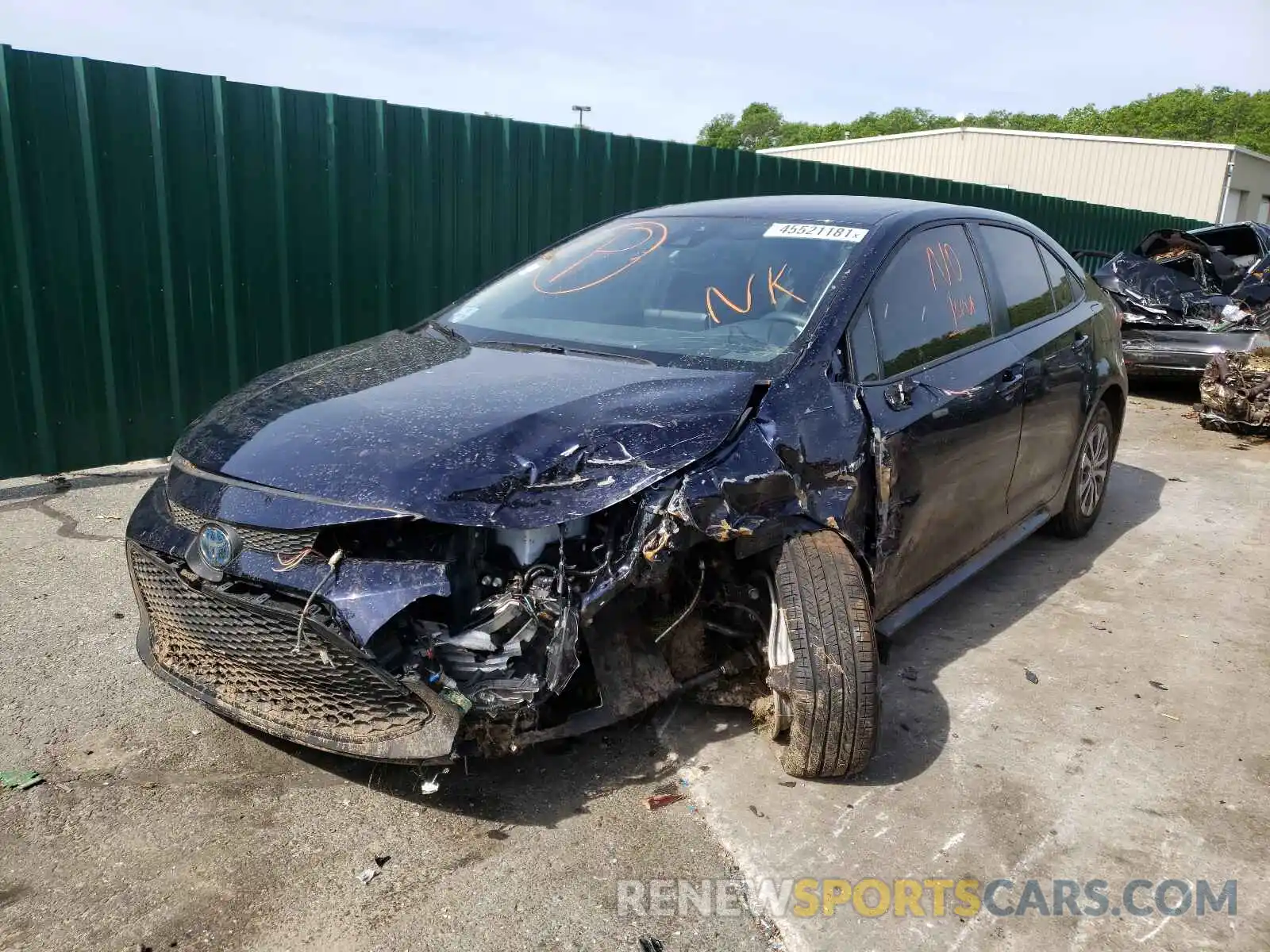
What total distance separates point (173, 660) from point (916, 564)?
249 centimetres

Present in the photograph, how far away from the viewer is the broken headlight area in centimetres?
247

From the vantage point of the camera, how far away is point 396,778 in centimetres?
290

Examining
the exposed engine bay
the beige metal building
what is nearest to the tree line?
the beige metal building

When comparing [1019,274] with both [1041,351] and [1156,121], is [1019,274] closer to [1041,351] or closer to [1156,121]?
[1041,351]

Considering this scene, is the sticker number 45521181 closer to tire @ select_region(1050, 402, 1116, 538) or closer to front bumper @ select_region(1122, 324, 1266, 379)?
tire @ select_region(1050, 402, 1116, 538)

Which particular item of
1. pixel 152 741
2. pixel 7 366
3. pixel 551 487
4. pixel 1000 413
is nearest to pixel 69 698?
pixel 152 741

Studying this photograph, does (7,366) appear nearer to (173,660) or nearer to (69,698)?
(69,698)

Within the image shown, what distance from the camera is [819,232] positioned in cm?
364

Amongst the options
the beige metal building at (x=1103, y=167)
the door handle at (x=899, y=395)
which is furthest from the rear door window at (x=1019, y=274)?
the beige metal building at (x=1103, y=167)

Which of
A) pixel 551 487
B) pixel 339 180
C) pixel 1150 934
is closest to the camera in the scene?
pixel 1150 934

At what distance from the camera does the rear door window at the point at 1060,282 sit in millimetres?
4828

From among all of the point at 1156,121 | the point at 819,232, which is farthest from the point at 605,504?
the point at 1156,121

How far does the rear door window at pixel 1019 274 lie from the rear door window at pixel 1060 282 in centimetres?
8

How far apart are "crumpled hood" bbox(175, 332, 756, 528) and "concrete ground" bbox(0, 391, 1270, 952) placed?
0.93 metres
